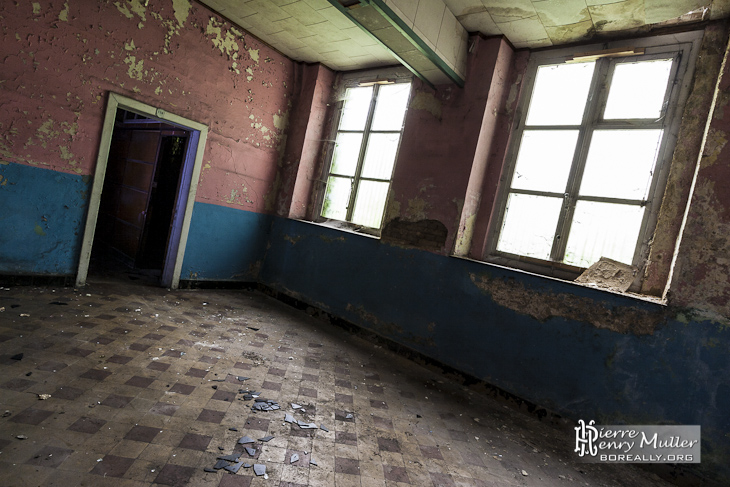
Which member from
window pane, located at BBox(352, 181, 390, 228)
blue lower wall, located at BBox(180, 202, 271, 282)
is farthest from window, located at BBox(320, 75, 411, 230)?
blue lower wall, located at BBox(180, 202, 271, 282)

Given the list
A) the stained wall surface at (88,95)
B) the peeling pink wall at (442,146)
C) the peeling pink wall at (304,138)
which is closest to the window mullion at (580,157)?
the peeling pink wall at (442,146)

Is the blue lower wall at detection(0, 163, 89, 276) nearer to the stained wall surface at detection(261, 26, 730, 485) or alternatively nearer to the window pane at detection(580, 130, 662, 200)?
the stained wall surface at detection(261, 26, 730, 485)

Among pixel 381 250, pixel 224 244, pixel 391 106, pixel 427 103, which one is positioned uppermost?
pixel 391 106

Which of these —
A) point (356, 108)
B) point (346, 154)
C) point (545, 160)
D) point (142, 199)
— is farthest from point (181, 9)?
point (545, 160)

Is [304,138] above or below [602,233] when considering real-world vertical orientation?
above

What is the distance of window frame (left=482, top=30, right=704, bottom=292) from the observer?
123 inches

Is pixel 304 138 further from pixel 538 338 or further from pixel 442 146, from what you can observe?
pixel 538 338

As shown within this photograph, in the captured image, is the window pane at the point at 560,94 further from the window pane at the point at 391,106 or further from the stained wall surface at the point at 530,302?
the window pane at the point at 391,106

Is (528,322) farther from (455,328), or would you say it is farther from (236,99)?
(236,99)

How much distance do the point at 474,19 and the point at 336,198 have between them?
2.88 metres

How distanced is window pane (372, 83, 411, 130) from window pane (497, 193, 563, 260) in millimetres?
1932

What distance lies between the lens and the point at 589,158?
3520mm

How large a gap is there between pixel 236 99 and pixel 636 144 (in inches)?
188

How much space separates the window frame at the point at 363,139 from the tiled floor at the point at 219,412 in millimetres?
1939
